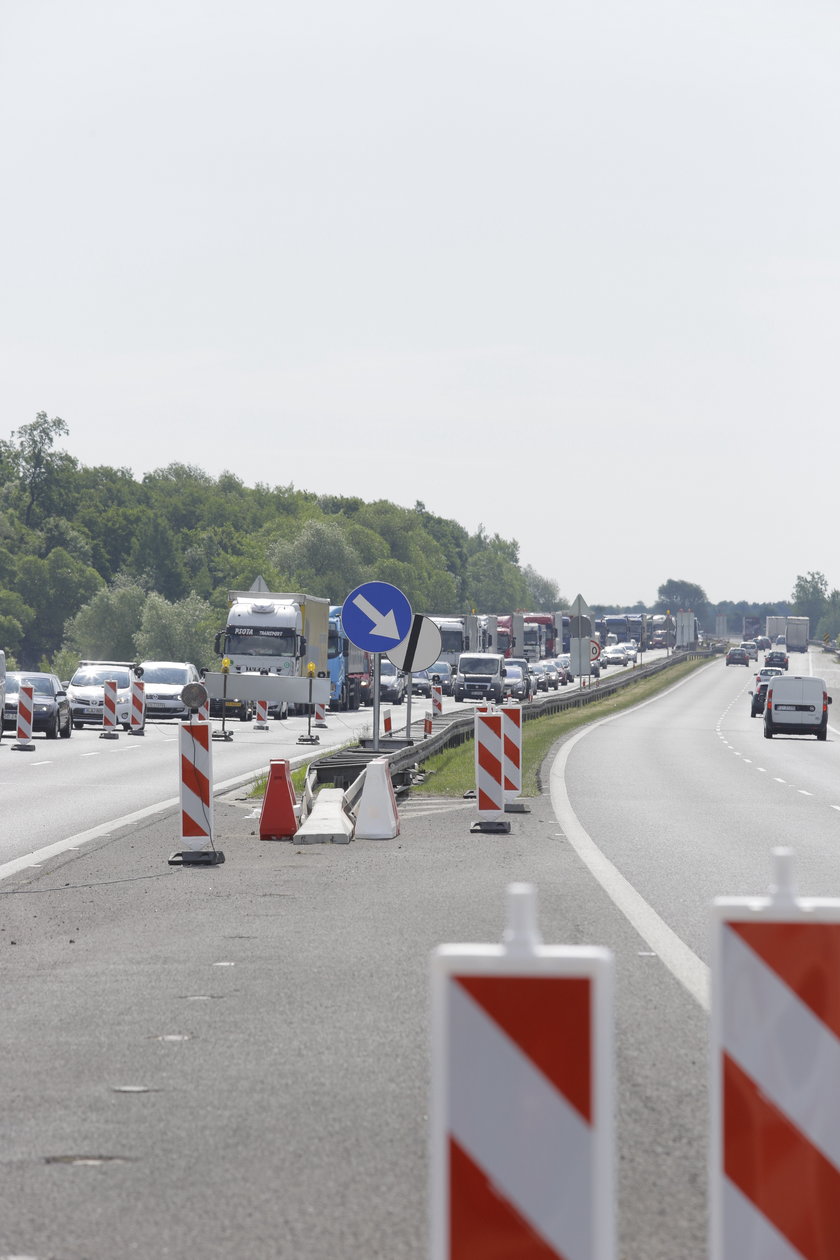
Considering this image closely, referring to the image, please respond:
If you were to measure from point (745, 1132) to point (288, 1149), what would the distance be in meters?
2.32

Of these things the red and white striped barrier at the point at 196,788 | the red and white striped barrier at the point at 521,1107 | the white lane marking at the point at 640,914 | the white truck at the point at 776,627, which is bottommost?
the white lane marking at the point at 640,914

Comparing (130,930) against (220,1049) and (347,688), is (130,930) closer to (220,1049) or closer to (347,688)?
(220,1049)

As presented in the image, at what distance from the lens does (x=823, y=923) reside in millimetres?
3396

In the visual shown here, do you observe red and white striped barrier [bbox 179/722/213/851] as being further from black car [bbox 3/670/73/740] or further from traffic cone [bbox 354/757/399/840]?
black car [bbox 3/670/73/740]

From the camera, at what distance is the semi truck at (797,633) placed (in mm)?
160250

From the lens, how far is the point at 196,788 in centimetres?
1416

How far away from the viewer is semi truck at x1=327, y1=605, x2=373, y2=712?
59.8 meters

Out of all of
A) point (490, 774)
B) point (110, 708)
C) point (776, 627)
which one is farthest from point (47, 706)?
point (776, 627)

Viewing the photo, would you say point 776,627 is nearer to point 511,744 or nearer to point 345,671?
point 345,671

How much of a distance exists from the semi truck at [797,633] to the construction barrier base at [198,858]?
149m

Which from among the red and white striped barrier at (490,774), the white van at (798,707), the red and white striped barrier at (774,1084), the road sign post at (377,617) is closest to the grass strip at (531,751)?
the road sign post at (377,617)

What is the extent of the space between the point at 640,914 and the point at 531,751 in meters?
23.4

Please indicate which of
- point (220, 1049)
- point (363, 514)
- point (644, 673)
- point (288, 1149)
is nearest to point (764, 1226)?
Result: point (288, 1149)

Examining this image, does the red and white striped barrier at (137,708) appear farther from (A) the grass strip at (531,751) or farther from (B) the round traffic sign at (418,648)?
(B) the round traffic sign at (418,648)
